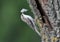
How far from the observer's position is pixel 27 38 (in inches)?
346

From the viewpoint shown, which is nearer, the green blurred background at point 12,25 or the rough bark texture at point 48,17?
the rough bark texture at point 48,17

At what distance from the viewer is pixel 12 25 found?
9375 mm

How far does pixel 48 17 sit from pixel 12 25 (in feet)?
23.4

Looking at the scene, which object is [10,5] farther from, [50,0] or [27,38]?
[50,0]

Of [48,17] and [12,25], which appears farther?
[12,25]

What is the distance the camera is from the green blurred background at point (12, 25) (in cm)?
889

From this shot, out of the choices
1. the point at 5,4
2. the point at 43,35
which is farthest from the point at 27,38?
the point at 43,35

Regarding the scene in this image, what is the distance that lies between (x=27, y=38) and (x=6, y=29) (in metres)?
0.63

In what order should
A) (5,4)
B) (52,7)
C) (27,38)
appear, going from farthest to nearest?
1. (5,4)
2. (27,38)
3. (52,7)

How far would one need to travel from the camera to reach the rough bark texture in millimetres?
2235

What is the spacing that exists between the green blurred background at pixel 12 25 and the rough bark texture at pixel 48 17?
6389 millimetres

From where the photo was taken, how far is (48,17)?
2.28 meters

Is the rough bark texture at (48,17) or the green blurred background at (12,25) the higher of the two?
the rough bark texture at (48,17)

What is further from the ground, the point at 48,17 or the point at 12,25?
the point at 48,17
